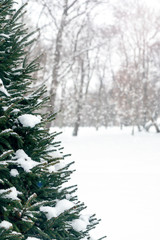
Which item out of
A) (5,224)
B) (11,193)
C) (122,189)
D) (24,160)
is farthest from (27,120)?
(122,189)

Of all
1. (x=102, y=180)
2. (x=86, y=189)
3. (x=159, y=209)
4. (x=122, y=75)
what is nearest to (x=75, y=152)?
(x=102, y=180)

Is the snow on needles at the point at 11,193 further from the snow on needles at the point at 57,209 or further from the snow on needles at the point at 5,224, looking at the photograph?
the snow on needles at the point at 57,209

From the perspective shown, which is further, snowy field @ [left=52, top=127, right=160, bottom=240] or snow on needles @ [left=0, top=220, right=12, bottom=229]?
snowy field @ [left=52, top=127, right=160, bottom=240]

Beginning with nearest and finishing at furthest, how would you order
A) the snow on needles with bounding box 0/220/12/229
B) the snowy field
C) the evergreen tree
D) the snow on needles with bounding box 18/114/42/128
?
1. the snow on needles with bounding box 0/220/12/229
2. the evergreen tree
3. the snow on needles with bounding box 18/114/42/128
4. the snowy field

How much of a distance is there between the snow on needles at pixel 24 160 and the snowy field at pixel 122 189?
3658 millimetres

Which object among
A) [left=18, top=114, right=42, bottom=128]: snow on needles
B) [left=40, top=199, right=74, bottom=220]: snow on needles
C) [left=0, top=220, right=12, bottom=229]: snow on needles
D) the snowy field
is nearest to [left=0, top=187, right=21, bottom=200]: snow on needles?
[left=0, top=220, right=12, bottom=229]: snow on needles

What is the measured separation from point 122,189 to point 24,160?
672 cm

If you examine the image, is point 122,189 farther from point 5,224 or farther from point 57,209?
point 5,224

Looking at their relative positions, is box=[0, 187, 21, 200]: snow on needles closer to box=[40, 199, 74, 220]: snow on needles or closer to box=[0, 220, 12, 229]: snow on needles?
box=[0, 220, 12, 229]: snow on needles

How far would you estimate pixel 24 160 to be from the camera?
1.51m

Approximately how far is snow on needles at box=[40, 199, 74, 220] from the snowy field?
3320 millimetres

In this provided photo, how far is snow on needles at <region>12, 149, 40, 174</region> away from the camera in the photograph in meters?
1.49

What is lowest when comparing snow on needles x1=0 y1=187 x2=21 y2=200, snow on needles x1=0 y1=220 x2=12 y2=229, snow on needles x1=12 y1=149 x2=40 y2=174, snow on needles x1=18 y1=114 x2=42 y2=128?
snow on needles x1=0 y1=220 x2=12 y2=229

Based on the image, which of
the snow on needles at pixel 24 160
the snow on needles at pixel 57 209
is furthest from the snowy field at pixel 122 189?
the snow on needles at pixel 24 160
